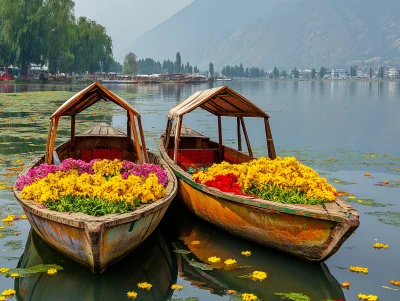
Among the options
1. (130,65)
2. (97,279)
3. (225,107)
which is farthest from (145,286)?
(130,65)

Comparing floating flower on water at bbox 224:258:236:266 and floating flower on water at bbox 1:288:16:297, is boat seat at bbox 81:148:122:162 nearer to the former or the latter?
floating flower on water at bbox 224:258:236:266

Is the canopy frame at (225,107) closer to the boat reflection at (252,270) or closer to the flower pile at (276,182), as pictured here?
the flower pile at (276,182)

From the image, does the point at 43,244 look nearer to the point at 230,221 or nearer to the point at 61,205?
the point at 61,205

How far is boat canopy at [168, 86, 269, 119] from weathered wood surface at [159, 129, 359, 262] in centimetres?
246

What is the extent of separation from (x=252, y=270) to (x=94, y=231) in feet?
8.26

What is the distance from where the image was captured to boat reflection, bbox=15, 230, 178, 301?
6.85 m

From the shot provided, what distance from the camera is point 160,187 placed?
8.24 m

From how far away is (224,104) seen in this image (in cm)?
1245

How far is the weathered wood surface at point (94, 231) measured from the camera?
6.64 meters

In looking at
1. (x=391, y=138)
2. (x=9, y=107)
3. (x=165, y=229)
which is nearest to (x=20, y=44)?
(x=9, y=107)

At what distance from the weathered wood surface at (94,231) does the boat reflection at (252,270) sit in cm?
99

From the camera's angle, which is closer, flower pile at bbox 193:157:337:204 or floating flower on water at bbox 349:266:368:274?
floating flower on water at bbox 349:266:368:274

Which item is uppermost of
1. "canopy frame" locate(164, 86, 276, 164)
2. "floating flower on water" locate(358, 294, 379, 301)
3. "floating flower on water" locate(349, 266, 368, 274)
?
"canopy frame" locate(164, 86, 276, 164)

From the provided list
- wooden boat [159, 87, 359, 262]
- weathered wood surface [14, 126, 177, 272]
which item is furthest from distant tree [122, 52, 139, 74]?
weathered wood surface [14, 126, 177, 272]
